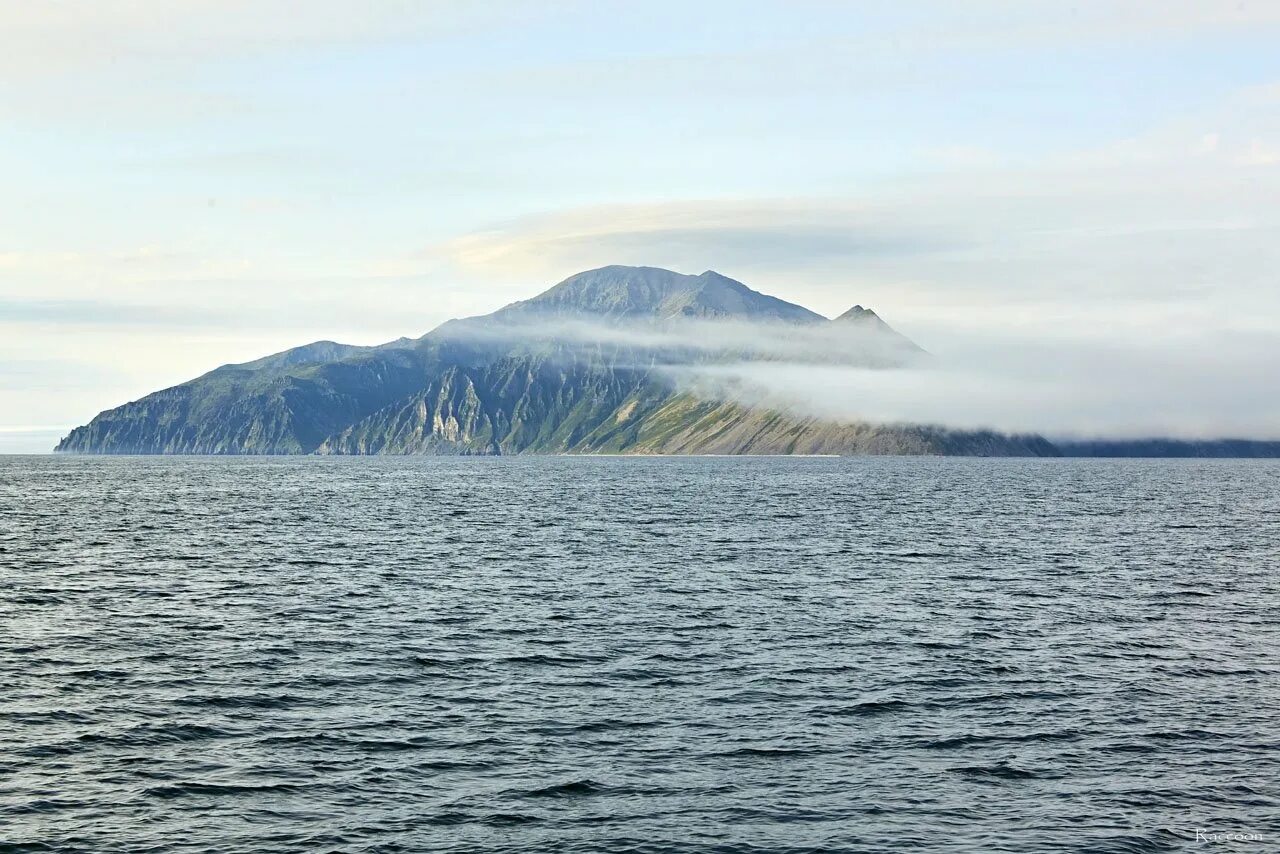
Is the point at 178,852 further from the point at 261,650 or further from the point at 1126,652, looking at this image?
the point at 1126,652

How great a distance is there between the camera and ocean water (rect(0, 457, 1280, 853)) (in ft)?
104

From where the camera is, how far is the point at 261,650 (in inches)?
2178

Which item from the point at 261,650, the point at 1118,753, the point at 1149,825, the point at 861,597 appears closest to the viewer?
the point at 1149,825

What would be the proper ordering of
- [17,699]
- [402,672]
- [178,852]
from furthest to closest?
1. [402,672]
2. [17,699]
3. [178,852]

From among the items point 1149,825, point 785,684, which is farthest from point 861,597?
point 1149,825

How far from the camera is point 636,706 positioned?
44.3 m

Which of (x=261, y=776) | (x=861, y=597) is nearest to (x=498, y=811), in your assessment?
(x=261, y=776)

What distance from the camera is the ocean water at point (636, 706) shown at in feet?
104

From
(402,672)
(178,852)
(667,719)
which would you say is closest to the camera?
(178,852)

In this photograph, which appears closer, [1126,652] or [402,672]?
[402,672]

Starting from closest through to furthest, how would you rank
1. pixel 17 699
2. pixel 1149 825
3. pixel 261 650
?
1. pixel 1149 825
2. pixel 17 699
3. pixel 261 650

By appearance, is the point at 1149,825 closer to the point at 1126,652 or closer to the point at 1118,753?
the point at 1118,753

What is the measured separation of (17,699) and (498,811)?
24.4 m

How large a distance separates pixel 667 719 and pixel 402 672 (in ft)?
46.0
